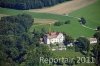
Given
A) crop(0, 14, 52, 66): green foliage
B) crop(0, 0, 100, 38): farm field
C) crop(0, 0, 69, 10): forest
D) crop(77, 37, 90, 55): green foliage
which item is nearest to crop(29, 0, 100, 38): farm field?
crop(0, 0, 100, 38): farm field

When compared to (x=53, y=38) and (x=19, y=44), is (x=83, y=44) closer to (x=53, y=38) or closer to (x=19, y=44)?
(x=53, y=38)

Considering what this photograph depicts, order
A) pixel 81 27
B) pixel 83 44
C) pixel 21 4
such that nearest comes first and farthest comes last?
1. pixel 83 44
2. pixel 81 27
3. pixel 21 4

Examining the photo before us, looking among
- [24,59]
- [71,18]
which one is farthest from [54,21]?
[24,59]

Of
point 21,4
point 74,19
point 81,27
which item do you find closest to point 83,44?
point 81,27

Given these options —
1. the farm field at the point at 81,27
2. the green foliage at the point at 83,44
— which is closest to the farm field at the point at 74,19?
the farm field at the point at 81,27

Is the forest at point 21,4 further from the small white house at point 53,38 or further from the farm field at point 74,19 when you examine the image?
the small white house at point 53,38

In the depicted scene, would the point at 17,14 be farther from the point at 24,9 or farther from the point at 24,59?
the point at 24,59

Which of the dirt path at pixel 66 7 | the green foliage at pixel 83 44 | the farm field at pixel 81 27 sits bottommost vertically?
the green foliage at pixel 83 44

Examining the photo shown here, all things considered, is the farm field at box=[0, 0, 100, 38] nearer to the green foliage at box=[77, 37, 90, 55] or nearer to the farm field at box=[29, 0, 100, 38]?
the farm field at box=[29, 0, 100, 38]

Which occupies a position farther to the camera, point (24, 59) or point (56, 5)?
point (56, 5)
